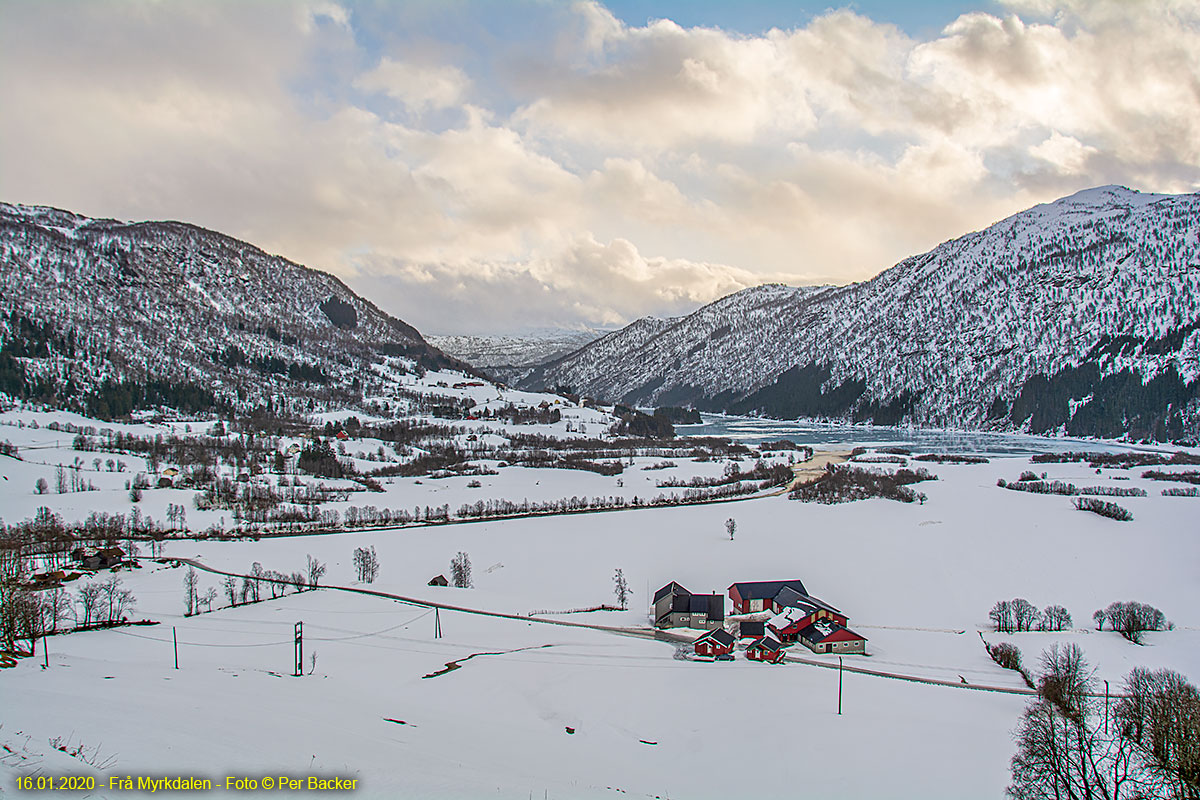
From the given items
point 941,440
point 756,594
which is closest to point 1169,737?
point 756,594

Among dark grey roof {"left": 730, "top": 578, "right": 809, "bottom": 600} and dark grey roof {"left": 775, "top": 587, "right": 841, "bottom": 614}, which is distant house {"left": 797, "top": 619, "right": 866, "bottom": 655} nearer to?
dark grey roof {"left": 775, "top": 587, "right": 841, "bottom": 614}

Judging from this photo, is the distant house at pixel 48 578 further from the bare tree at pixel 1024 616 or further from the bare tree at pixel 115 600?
the bare tree at pixel 1024 616

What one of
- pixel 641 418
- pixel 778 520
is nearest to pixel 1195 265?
pixel 641 418

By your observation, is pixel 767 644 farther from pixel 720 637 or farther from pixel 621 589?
pixel 621 589

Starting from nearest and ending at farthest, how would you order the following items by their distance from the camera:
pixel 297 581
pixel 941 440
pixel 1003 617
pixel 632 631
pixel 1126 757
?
pixel 1126 757 → pixel 632 631 → pixel 1003 617 → pixel 297 581 → pixel 941 440

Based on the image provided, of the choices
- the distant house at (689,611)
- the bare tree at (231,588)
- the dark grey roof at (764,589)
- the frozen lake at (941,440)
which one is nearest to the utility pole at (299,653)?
the bare tree at (231,588)

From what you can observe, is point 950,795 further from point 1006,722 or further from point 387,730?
point 387,730
